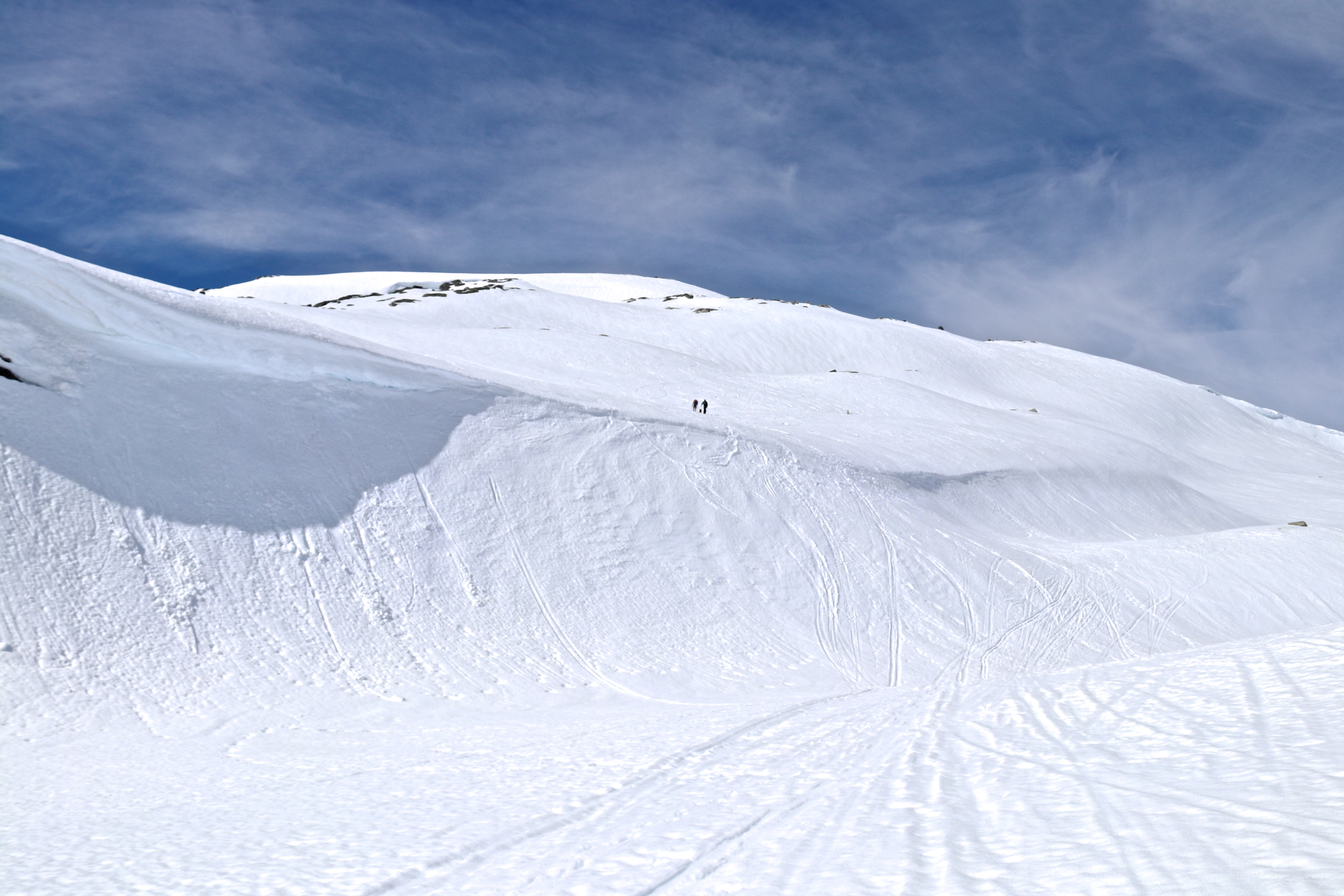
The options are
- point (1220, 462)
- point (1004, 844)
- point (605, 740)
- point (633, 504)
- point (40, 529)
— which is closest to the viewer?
point (1004, 844)

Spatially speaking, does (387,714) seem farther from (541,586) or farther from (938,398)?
(938,398)

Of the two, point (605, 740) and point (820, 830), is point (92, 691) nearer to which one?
point (605, 740)

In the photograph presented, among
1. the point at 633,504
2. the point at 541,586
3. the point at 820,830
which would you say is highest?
the point at 633,504

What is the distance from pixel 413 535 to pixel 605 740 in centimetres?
783

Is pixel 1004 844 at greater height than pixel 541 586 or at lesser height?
lesser

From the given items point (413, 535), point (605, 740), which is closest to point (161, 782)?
point (605, 740)

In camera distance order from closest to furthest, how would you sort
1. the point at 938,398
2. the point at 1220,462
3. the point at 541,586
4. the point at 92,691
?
the point at 92,691 → the point at 541,586 → the point at 938,398 → the point at 1220,462

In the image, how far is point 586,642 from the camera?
595 inches

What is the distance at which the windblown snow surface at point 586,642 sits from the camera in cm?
557

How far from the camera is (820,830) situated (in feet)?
18.7

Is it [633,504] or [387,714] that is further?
[633,504]

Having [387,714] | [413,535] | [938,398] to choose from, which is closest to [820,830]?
[387,714]

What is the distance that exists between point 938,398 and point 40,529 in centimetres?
3525

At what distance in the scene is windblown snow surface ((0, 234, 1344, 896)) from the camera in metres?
5.57
